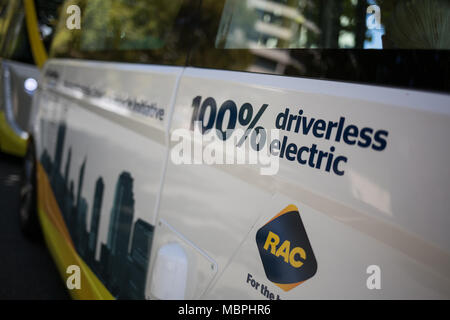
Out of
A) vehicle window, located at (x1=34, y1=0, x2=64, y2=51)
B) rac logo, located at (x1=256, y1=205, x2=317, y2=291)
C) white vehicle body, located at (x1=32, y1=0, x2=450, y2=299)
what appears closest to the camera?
white vehicle body, located at (x1=32, y1=0, x2=450, y2=299)

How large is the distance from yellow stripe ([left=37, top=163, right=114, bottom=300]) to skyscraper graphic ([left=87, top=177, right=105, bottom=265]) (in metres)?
0.09

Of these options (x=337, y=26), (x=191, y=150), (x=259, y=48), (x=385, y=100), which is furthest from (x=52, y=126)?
(x=385, y=100)

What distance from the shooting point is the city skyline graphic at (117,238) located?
177 centimetres

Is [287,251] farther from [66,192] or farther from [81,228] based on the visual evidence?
[66,192]

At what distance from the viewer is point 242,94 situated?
137 cm

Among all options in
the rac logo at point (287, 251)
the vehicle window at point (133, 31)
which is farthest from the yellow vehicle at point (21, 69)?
the rac logo at point (287, 251)

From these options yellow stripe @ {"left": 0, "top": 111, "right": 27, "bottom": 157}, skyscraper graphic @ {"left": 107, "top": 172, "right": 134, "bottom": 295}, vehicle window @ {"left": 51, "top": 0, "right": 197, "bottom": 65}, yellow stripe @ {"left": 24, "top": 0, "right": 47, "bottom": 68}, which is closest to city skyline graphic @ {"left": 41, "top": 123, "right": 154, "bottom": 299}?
skyscraper graphic @ {"left": 107, "top": 172, "right": 134, "bottom": 295}

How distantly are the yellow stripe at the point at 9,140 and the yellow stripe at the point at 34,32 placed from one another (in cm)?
105

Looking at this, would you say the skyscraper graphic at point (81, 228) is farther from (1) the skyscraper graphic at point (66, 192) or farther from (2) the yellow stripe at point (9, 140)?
(2) the yellow stripe at point (9, 140)

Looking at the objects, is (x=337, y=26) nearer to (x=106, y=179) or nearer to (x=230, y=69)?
(x=230, y=69)

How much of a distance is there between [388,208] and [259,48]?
2.38ft

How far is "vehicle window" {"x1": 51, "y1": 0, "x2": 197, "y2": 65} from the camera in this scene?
5.98ft

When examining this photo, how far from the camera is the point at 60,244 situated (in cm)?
286

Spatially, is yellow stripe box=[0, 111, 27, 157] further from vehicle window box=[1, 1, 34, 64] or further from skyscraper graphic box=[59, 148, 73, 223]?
skyscraper graphic box=[59, 148, 73, 223]
